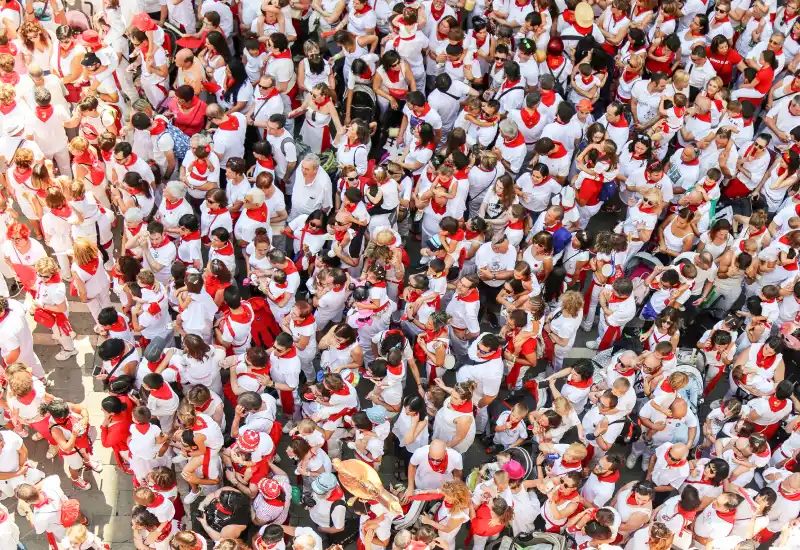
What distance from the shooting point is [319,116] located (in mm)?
12523

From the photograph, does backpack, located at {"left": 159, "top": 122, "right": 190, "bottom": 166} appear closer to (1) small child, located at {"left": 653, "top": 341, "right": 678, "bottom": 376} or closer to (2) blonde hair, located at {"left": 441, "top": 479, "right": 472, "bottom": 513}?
(2) blonde hair, located at {"left": 441, "top": 479, "right": 472, "bottom": 513}

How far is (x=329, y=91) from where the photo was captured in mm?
12266

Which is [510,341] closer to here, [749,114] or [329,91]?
[329,91]

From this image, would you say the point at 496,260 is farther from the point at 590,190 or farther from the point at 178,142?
the point at 178,142

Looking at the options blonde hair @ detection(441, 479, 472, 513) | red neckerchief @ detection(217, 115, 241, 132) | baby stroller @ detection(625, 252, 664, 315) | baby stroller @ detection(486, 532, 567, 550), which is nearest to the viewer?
blonde hair @ detection(441, 479, 472, 513)

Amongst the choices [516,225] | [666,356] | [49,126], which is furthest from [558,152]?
[49,126]

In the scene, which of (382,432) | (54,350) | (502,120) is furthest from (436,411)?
(54,350)

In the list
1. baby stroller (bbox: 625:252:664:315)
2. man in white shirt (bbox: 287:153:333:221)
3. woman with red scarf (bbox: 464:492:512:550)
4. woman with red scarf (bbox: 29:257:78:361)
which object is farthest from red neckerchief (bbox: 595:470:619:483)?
woman with red scarf (bbox: 29:257:78:361)

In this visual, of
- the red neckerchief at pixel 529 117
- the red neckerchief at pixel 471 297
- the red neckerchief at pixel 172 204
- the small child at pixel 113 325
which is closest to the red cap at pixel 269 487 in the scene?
the small child at pixel 113 325

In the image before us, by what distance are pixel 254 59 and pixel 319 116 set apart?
4.35 ft

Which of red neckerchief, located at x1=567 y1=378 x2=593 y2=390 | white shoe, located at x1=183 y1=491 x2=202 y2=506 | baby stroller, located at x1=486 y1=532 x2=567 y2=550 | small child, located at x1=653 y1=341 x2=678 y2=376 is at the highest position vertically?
small child, located at x1=653 y1=341 x2=678 y2=376

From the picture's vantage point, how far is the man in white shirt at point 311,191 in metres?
11.6

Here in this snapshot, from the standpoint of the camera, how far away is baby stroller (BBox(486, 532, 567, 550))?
9.79 metres

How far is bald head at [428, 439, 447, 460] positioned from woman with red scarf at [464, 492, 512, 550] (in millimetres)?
622
